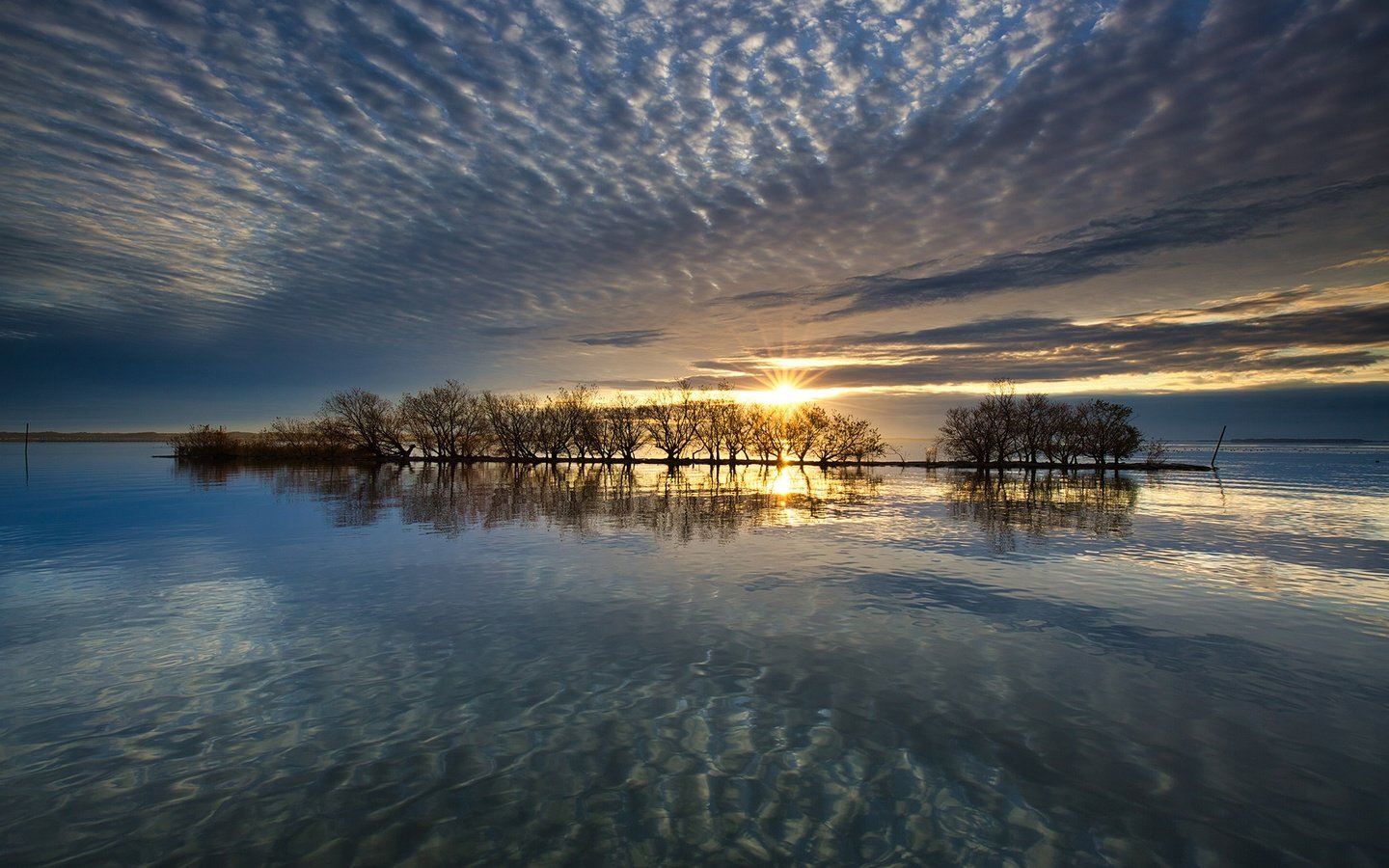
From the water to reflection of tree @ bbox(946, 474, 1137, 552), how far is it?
19.2 feet

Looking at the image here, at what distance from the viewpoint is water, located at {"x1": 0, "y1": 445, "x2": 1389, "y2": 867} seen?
589 centimetres

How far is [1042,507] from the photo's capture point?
1389 inches

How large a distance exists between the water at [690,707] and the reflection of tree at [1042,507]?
19.2 ft

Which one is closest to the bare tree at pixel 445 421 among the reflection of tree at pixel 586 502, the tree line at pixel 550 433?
the tree line at pixel 550 433

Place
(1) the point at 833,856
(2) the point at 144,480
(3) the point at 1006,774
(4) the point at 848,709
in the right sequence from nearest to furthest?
(1) the point at 833,856 → (3) the point at 1006,774 → (4) the point at 848,709 → (2) the point at 144,480

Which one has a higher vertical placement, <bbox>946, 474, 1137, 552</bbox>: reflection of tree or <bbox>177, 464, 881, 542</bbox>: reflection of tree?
<bbox>177, 464, 881, 542</bbox>: reflection of tree

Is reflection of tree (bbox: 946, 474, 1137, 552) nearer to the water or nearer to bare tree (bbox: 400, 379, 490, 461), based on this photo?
the water

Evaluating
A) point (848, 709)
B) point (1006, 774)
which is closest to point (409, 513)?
point (848, 709)

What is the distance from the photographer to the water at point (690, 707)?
589 centimetres

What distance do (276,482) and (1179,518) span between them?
191 ft

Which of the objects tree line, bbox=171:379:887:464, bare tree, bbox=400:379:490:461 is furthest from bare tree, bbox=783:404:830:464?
bare tree, bbox=400:379:490:461

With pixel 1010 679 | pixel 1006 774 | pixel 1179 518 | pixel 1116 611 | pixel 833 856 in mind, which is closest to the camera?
pixel 833 856

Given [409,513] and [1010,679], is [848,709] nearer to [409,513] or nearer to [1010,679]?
[1010,679]

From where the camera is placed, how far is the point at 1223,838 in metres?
5.88
